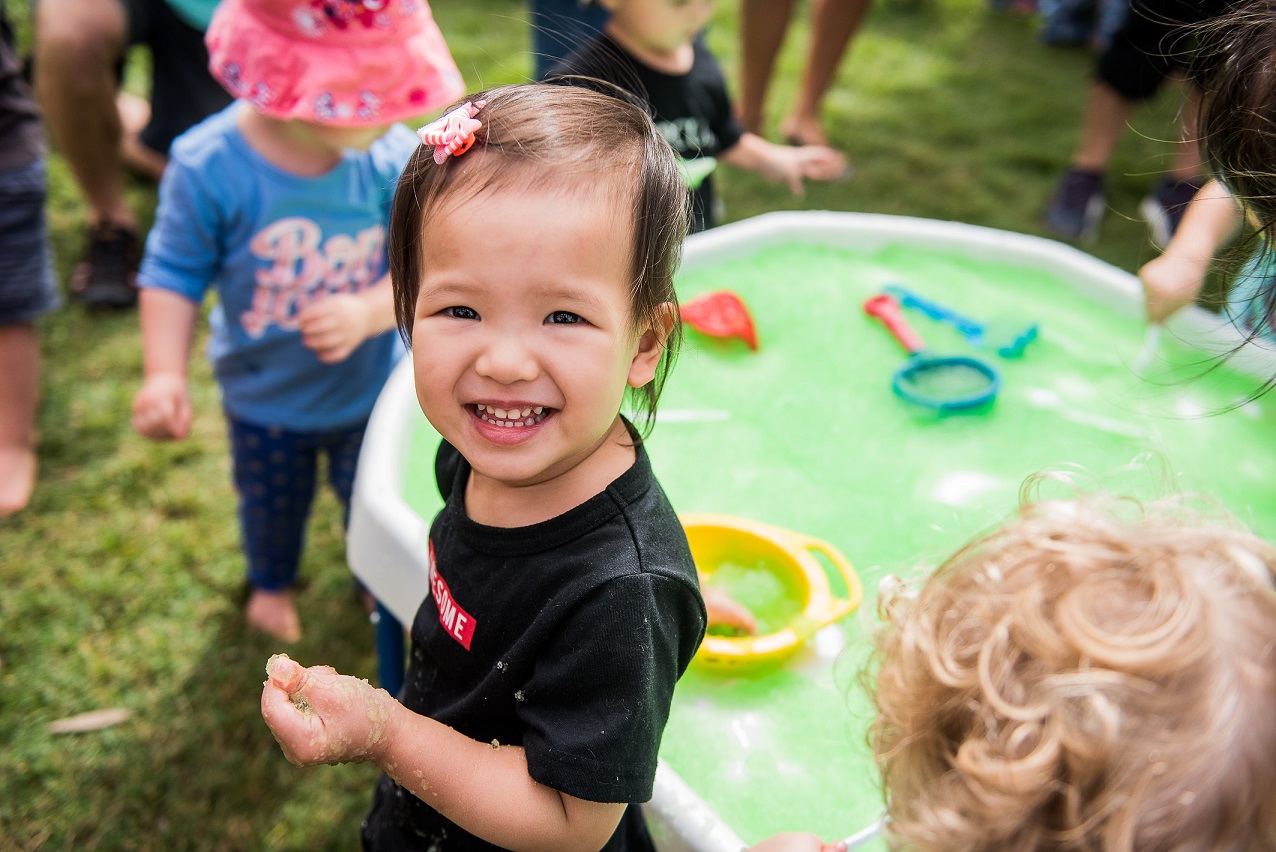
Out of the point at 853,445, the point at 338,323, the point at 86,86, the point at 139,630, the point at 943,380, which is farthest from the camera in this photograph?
the point at 86,86

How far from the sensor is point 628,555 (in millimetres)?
679

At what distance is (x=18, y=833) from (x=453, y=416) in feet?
3.33

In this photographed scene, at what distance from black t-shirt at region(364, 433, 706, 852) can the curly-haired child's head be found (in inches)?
6.0

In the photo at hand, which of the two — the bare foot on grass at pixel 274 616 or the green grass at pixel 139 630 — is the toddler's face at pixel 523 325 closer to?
the green grass at pixel 139 630

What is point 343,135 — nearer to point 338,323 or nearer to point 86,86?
point 338,323

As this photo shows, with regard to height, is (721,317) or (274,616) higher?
(721,317)

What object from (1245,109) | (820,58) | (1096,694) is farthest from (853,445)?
(820,58)

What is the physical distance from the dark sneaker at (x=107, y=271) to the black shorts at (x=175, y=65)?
0.30m

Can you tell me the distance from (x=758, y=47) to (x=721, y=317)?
165 cm

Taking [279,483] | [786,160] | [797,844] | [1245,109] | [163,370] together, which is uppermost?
[1245,109]

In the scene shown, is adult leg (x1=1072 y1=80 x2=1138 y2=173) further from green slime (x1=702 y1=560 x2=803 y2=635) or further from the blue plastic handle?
green slime (x1=702 y1=560 x2=803 y2=635)

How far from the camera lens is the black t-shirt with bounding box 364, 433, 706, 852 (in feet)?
Result: 2.13

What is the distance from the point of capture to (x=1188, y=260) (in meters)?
1.31

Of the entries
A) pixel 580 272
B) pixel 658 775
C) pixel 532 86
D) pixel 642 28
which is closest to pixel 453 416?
pixel 580 272
